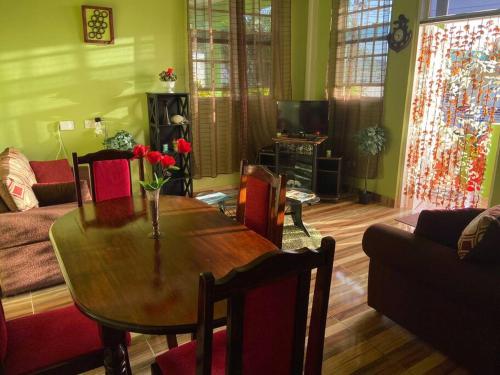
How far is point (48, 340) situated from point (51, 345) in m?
0.03

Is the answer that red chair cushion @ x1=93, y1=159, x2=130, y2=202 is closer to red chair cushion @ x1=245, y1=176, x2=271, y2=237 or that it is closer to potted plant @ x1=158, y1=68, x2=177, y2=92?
red chair cushion @ x1=245, y1=176, x2=271, y2=237

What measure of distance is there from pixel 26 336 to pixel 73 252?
0.37m

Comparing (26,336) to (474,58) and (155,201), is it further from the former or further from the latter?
(474,58)

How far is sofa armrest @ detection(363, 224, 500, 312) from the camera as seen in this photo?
181 cm

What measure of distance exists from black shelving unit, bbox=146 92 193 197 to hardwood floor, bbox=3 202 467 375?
225cm

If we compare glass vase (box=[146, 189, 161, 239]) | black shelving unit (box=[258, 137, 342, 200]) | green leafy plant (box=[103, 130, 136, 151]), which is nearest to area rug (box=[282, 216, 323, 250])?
black shelving unit (box=[258, 137, 342, 200])

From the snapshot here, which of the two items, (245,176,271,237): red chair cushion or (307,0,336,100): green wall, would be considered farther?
(307,0,336,100): green wall

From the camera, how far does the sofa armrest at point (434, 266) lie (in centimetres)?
181

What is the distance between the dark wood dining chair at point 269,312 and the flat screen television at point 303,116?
13.5ft

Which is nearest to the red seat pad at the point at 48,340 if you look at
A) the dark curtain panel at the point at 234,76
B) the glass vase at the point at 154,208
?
the glass vase at the point at 154,208

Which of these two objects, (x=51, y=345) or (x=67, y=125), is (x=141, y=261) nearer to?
(x=51, y=345)

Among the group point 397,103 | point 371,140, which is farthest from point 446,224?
point 397,103

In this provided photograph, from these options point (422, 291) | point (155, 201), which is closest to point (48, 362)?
point (155, 201)

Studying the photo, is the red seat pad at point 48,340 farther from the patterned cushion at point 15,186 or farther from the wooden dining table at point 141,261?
the patterned cushion at point 15,186
